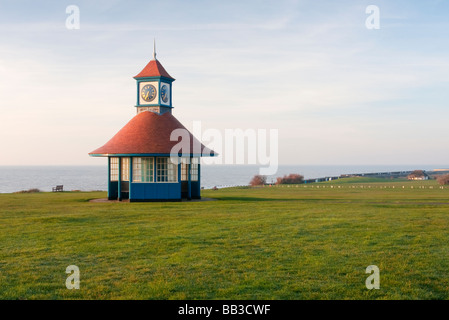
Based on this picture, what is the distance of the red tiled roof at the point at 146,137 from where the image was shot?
2878cm

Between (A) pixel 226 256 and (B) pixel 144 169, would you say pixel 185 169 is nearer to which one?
(B) pixel 144 169

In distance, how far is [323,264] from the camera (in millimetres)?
10477

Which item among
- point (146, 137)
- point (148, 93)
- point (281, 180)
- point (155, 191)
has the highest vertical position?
point (148, 93)

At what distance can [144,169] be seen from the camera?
96.0 feet

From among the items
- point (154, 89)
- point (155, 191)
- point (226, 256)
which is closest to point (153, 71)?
point (154, 89)

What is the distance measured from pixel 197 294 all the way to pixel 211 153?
22.6 meters

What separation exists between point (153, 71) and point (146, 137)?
16.5 feet

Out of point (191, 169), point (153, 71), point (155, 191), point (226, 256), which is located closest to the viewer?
point (226, 256)

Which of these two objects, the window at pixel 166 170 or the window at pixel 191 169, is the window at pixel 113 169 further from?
the window at pixel 191 169

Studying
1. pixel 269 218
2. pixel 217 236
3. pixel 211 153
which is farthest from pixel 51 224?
pixel 211 153

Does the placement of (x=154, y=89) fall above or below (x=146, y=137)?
above

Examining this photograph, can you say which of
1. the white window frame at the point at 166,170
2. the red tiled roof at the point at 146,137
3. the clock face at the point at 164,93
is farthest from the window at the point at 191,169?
the clock face at the point at 164,93

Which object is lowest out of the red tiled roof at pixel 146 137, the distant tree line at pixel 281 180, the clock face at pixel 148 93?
the distant tree line at pixel 281 180
